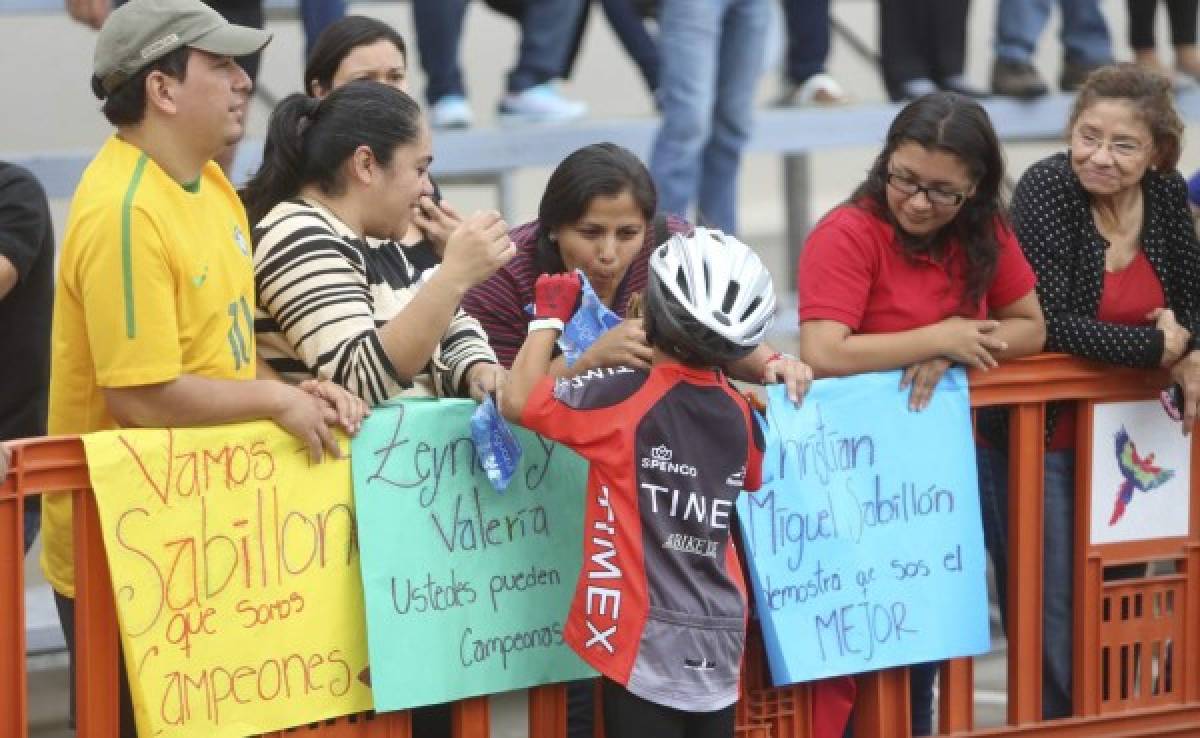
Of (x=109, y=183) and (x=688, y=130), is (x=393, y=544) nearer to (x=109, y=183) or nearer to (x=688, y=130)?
(x=109, y=183)

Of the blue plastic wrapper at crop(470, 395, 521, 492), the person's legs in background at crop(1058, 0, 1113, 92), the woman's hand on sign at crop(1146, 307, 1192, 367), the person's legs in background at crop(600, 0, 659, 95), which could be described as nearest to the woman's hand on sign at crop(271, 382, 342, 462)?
the blue plastic wrapper at crop(470, 395, 521, 492)

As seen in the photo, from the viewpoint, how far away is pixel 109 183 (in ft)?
13.1

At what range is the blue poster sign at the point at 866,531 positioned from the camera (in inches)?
187

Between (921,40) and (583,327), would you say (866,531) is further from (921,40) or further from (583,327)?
(921,40)

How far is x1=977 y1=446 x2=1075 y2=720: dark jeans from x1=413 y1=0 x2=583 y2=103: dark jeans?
3213 mm

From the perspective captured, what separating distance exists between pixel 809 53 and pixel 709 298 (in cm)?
496

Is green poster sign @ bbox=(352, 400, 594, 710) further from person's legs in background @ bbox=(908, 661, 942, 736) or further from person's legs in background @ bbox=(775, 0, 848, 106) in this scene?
person's legs in background @ bbox=(775, 0, 848, 106)

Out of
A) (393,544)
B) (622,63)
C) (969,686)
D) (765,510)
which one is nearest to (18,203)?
(393,544)

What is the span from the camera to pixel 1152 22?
9.30m

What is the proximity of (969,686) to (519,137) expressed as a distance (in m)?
3.62

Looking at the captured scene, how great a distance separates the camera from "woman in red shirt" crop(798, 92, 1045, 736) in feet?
15.8

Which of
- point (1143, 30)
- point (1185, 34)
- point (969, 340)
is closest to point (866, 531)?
point (969, 340)

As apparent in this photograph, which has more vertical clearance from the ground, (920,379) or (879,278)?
(879,278)

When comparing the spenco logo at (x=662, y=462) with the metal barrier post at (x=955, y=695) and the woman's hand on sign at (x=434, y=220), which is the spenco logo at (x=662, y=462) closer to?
the woman's hand on sign at (x=434, y=220)
